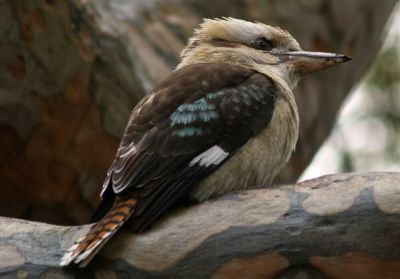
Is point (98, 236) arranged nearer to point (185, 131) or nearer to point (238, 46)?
point (185, 131)

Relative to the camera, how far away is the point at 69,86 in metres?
5.19

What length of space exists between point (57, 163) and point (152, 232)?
1.99m

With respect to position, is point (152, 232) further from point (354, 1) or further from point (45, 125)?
point (354, 1)

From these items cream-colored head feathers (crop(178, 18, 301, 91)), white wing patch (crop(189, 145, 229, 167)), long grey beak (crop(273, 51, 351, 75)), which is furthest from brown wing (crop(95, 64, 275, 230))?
long grey beak (crop(273, 51, 351, 75))

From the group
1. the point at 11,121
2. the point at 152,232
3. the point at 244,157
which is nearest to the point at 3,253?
the point at 152,232

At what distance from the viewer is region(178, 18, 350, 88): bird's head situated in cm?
438

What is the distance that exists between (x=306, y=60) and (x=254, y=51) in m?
0.22

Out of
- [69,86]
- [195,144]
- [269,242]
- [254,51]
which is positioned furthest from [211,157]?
[69,86]

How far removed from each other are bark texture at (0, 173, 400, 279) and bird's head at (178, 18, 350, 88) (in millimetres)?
1029

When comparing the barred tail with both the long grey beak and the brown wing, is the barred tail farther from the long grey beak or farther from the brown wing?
the long grey beak

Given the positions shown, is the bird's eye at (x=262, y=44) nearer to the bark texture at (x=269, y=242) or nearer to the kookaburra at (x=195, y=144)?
the kookaburra at (x=195, y=144)

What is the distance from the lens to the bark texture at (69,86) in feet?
16.3

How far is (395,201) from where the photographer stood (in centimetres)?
325

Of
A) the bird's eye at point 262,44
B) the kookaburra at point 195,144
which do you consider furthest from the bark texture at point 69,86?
the kookaburra at point 195,144
